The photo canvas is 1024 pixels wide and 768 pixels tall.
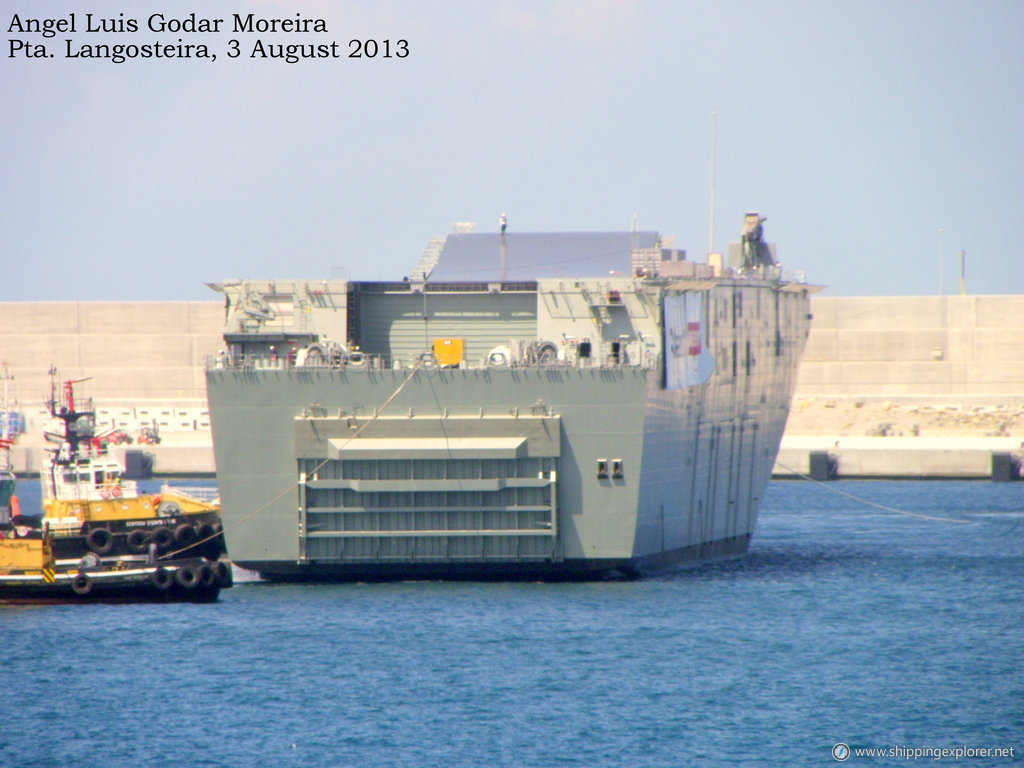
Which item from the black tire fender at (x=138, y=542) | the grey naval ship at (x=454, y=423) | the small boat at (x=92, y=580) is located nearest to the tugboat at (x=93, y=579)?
the small boat at (x=92, y=580)

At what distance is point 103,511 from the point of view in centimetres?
4925

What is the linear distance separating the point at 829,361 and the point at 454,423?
3007 inches

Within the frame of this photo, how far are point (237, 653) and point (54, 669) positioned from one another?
3569 mm

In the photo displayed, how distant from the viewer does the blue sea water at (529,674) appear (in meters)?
29.5

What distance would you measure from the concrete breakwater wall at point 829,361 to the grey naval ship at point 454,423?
62458mm

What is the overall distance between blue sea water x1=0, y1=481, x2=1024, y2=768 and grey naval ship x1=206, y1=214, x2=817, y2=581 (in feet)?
4.46

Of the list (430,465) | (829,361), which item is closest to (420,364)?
(430,465)

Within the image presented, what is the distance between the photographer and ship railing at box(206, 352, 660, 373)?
40875mm

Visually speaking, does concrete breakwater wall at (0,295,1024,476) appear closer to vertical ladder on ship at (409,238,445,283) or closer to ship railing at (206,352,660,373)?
vertical ladder on ship at (409,238,445,283)

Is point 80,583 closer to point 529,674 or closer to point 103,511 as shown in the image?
point 103,511

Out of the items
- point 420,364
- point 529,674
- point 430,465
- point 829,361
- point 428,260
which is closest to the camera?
point 529,674

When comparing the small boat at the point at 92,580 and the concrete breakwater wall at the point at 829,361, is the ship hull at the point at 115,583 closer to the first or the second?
the small boat at the point at 92,580

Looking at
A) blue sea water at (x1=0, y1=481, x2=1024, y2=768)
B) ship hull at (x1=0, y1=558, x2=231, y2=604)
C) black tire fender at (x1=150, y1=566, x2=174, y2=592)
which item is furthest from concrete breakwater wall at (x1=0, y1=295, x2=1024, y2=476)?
black tire fender at (x1=150, y1=566, x2=174, y2=592)

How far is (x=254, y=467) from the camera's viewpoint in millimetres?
41188
